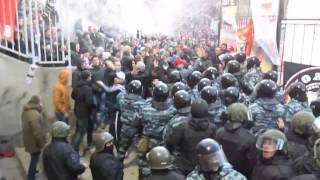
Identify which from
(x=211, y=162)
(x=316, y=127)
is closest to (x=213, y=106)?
(x=316, y=127)

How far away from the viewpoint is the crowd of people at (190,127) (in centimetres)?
381

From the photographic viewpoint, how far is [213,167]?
3354 millimetres

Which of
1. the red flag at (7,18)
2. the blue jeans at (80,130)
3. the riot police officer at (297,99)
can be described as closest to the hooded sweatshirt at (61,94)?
the blue jeans at (80,130)

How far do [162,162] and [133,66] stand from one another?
5.91 meters

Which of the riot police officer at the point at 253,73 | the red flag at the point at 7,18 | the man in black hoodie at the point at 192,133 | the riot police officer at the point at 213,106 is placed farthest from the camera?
the red flag at the point at 7,18

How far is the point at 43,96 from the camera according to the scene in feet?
30.8

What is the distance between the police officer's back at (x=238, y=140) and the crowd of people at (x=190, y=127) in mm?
10

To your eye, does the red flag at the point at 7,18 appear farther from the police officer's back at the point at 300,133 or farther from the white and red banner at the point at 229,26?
the police officer's back at the point at 300,133

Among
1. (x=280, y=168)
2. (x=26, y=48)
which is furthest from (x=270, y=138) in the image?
(x=26, y=48)

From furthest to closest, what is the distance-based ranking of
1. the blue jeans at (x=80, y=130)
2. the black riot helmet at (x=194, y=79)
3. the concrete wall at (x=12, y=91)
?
1. the concrete wall at (x=12, y=91)
2. the blue jeans at (x=80, y=130)
3. the black riot helmet at (x=194, y=79)

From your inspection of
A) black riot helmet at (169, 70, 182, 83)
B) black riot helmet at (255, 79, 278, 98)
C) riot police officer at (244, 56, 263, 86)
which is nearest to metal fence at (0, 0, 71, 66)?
black riot helmet at (169, 70, 182, 83)

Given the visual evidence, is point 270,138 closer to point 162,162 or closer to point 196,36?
point 162,162

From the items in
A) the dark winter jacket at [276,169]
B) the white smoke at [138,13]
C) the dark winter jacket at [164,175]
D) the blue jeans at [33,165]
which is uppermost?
the white smoke at [138,13]

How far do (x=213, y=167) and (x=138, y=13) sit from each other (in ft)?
41.5
